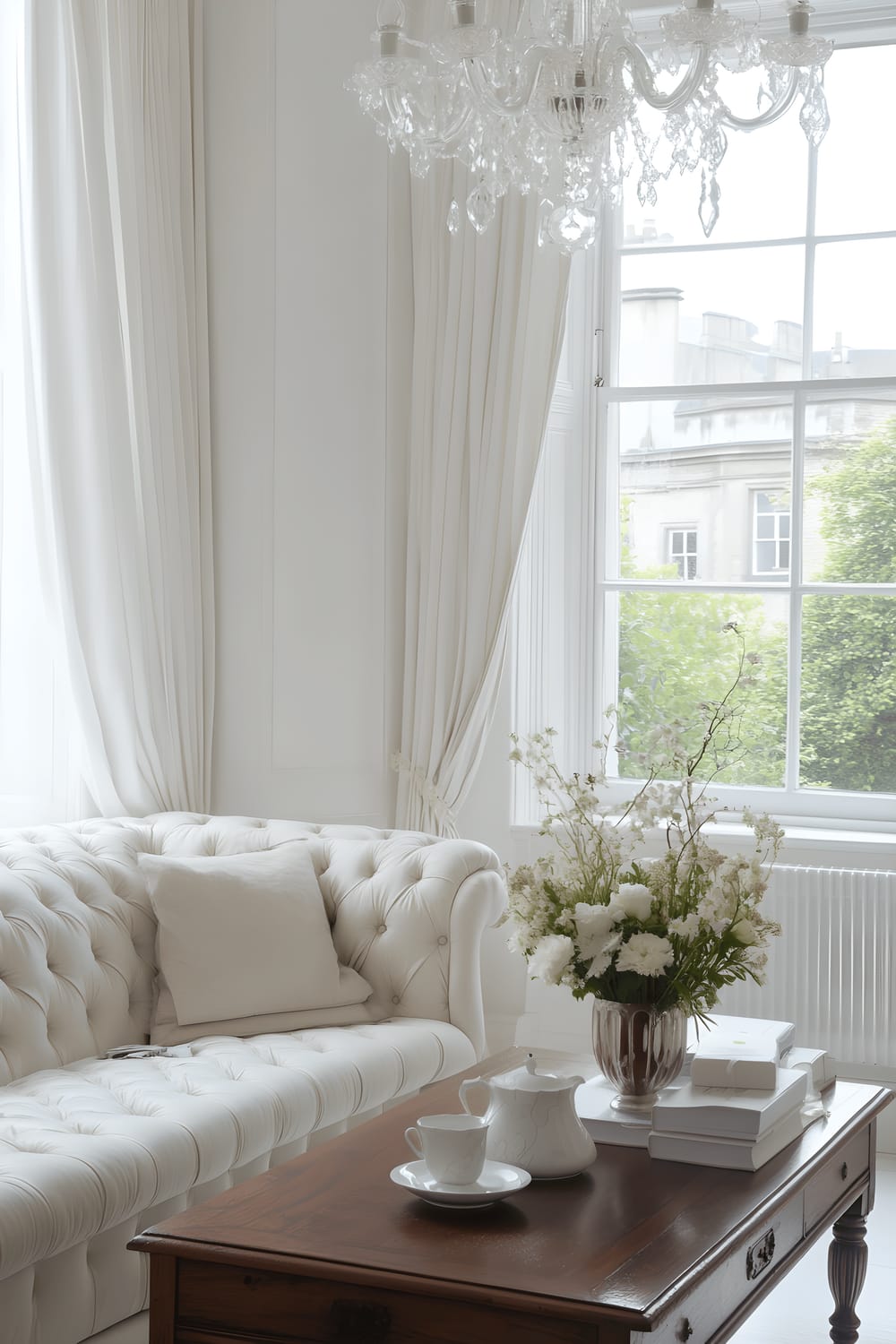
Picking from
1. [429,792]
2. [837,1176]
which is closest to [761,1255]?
[837,1176]

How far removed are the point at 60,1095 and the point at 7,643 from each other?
52.6 inches

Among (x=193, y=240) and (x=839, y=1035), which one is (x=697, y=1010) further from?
(x=193, y=240)

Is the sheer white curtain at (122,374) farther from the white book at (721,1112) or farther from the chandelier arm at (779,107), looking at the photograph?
the white book at (721,1112)

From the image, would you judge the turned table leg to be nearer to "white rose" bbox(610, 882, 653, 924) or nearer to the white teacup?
"white rose" bbox(610, 882, 653, 924)

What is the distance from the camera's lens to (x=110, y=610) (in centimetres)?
378

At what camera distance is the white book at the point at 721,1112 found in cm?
205

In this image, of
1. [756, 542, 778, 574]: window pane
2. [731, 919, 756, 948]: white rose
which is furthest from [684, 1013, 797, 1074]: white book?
[756, 542, 778, 574]: window pane

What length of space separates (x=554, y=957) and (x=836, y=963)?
2.10 m

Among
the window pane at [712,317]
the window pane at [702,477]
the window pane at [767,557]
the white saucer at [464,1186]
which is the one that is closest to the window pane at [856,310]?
the window pane at [712,317]

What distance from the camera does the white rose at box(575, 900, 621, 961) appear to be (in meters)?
2.10

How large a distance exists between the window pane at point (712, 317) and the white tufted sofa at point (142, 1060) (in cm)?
183

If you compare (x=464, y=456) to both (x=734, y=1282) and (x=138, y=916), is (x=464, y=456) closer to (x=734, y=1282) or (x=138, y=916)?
(x=138, y=916)

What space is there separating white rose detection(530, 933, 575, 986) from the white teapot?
0.18 m

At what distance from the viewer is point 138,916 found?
3.26 meters
